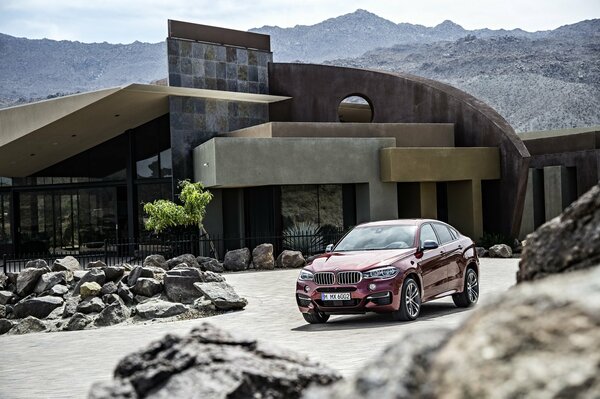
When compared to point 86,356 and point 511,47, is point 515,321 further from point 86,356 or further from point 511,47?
point 511,47

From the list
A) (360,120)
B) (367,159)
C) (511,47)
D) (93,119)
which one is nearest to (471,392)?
(367,159)

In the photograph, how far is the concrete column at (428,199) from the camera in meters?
34.8

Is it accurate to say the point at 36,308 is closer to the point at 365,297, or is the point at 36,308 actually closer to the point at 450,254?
the point at 365,297

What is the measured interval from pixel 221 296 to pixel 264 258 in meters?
11.0

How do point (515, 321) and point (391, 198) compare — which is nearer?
point (515, 321)

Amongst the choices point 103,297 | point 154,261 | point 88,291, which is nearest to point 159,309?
point 103,297

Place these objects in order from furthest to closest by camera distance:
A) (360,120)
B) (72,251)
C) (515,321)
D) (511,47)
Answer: (511,47) < (360,120) < (72,251) < (515,321)

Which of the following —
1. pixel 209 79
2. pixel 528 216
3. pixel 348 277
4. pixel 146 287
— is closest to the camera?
pixel 348 277

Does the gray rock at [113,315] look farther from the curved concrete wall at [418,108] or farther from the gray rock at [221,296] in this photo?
the curved concrete wall at [418,108]

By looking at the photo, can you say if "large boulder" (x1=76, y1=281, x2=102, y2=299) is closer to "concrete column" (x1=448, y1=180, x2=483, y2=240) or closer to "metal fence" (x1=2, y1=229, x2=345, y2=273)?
"metal fence" (x1=2, y1=229, x2=345, y2=273)

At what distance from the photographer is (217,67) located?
3766cm

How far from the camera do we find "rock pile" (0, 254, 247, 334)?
57.1ft

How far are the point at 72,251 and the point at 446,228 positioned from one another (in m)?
28.9

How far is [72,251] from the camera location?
136 feet
